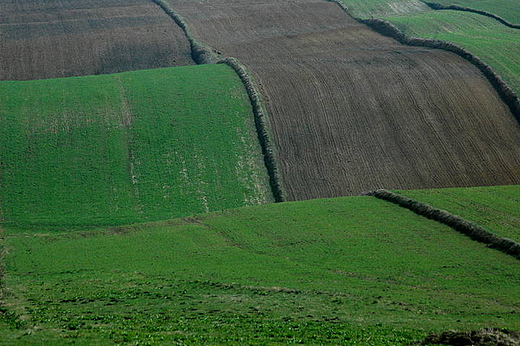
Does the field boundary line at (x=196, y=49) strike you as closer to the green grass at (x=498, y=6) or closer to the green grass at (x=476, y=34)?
the green grass at (x=476, y=34)

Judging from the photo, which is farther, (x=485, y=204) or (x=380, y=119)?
(x=380, y=119)

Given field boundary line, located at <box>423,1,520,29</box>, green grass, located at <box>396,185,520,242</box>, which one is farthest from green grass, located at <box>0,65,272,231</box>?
field boundary line, located at <box>423,1,520,29</box>

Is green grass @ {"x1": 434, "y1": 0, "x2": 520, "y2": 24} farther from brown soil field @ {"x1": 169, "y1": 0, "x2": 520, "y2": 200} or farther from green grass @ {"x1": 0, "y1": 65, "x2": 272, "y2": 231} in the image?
green grass @ {"x1": 0, "y1": 65, "x2": 272, "y2": 231}

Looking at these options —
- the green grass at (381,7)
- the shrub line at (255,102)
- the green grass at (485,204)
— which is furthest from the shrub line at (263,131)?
the green grass at (381,7)

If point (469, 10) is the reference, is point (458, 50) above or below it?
above

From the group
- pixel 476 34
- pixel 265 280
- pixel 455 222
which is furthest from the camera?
pixel 476 34

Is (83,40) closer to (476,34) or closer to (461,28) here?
(461,28)

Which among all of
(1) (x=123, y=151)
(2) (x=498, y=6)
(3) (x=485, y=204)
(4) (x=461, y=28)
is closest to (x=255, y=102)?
(1) (x=123, y=151)

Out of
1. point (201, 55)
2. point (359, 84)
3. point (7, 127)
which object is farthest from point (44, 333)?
point (201, 55)
